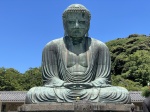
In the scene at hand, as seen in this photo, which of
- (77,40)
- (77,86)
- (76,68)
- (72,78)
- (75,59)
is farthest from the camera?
(77,40)

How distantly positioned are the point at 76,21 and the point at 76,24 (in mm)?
106

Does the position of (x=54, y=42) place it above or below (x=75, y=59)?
above

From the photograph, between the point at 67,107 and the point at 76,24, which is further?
the point at 76,24

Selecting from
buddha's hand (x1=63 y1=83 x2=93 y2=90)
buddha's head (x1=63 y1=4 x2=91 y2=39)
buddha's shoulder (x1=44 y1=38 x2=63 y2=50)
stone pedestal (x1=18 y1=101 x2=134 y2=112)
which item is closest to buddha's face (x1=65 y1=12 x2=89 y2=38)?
buddha's head (x1=63 y1=4 x2=91 y2=39)

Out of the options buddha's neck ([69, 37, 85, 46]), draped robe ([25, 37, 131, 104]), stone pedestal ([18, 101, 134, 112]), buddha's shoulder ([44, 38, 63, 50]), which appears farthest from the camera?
buddha's neck ([69, 37, 85, 46])

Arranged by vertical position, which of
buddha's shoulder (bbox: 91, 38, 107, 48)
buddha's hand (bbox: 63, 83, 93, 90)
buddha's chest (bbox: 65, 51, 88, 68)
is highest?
buddha's shoulder (bbox: 91, 38, 107, 48)

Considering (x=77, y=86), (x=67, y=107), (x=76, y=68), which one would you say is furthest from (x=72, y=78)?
(x=67, y=107)

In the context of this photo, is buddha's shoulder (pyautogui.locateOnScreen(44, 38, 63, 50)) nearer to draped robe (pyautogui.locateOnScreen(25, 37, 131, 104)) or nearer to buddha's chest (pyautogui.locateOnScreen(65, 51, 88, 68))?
draped robe (pyautogui.locateOnScreen(25, 37, 131, 104))

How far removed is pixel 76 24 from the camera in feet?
38.6

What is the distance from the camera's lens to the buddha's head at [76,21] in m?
11.8

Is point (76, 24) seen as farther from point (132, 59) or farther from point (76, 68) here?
point (132, 59)

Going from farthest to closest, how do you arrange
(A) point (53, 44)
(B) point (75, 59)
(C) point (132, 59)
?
(C) point (132, 59) → (A) point (53, 44) → (B) point (75, 59)

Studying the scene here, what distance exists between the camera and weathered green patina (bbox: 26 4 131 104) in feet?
33.9

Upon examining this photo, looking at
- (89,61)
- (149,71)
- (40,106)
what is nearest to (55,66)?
(89,61)
